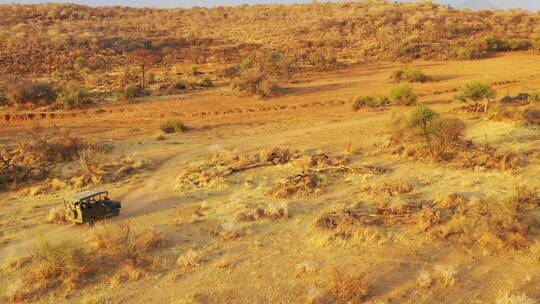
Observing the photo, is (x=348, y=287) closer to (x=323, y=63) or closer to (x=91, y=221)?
(x=91, y=221)

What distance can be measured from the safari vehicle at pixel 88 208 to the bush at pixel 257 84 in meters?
17.5

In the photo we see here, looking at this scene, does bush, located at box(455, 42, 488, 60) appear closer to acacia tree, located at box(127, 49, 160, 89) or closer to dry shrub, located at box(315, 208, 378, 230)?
acacia tree, located at box(127, 49, 160, 89)

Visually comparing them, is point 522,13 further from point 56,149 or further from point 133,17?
point 56,149

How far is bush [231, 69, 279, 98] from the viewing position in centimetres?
2962

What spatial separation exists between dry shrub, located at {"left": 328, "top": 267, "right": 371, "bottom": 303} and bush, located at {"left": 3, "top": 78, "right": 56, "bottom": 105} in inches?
961

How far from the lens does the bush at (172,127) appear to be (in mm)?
22155

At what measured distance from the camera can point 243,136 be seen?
2120 centimetres

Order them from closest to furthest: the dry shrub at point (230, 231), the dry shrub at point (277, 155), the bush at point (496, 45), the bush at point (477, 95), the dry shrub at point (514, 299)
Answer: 1. the dry shrub at point (514, 299)
2. the dry shrub at point (230, 231)
3. the dry shrub at point (277, 155)
4. the bush at point (477, 95)
5. the bush at point (496, 45)

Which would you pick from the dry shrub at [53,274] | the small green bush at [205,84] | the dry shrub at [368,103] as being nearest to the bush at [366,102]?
the dry shrub at [368,103]

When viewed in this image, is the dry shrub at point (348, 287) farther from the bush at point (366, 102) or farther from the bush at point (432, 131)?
the bush at point (366, 102)

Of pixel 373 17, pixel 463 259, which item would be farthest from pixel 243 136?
pixel 373 17

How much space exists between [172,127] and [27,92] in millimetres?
11676

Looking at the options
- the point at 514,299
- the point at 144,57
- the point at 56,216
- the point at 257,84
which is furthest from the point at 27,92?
the point at 514,299

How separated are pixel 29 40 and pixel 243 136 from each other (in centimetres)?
3685
